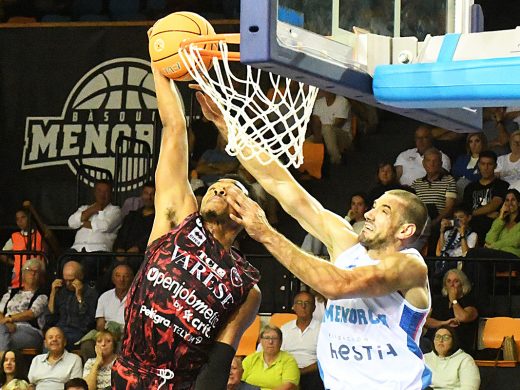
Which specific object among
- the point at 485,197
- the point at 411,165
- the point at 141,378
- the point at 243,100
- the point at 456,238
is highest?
the point at 243,100

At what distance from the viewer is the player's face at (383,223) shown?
17.4 feet

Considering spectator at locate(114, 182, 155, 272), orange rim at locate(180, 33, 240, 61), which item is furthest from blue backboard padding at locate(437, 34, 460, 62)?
spectator at locate(114, 182, 155, 272)

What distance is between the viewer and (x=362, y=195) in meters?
10.3

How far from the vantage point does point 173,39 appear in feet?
19.4

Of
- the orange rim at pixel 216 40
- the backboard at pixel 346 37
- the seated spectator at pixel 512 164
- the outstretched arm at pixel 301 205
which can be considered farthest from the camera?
the seated spectator at pixel 512 164

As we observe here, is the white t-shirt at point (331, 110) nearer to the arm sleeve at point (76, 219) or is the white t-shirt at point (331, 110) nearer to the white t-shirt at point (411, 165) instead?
the white t-shirt at point (411, 165)

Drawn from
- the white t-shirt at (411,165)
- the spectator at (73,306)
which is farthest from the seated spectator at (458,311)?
the spectator at (73,306)

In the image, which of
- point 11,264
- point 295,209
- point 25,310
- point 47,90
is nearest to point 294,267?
point 295,209

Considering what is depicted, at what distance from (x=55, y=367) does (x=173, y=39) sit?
4.65 metres

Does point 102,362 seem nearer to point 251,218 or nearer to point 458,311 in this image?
point 458,311

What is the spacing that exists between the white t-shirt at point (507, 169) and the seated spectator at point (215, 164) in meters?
2.57

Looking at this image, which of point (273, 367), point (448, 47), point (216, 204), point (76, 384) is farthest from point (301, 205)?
point (76, 384)

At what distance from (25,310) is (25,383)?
63.6 inches

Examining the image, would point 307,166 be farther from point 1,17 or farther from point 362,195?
point 1,17
